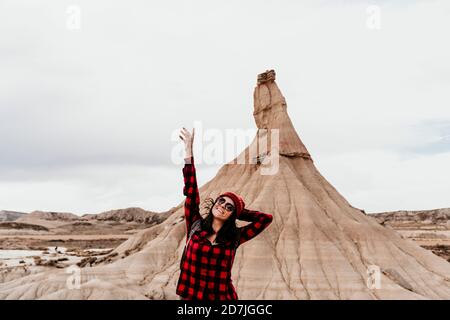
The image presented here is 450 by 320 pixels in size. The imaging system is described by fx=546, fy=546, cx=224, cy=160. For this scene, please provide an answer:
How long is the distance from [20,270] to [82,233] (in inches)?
3089

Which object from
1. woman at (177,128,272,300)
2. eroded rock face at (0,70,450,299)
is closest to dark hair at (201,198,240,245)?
woman at (177,128,272,300)

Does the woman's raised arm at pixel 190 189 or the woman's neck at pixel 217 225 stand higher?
the woman's raised arm at pixel 190 189

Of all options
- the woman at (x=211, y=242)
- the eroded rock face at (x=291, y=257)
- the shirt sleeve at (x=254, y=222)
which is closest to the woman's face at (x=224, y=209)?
the woman at (x=211, y=242)

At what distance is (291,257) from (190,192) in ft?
80.7

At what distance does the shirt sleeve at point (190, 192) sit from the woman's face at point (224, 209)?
1.07 ft

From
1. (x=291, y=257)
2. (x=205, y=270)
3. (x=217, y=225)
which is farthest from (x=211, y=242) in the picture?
(x=291, y=257)

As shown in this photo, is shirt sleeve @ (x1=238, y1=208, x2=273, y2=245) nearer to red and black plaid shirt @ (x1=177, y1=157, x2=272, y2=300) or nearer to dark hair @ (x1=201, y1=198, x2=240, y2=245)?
dark hair @ (x1=201, y1=198, x2=240, y2=245)

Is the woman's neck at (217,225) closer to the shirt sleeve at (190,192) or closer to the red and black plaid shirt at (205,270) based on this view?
the red and black plaid shirt at (205,270)

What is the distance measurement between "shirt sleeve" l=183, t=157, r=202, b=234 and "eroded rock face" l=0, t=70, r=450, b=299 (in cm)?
Result: 1802

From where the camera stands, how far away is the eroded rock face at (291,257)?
28.4m

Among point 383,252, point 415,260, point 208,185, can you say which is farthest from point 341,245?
point 208,185

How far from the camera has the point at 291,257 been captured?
30.7 meters

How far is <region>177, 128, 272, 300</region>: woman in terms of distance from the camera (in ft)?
21.9

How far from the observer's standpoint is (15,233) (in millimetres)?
109438
